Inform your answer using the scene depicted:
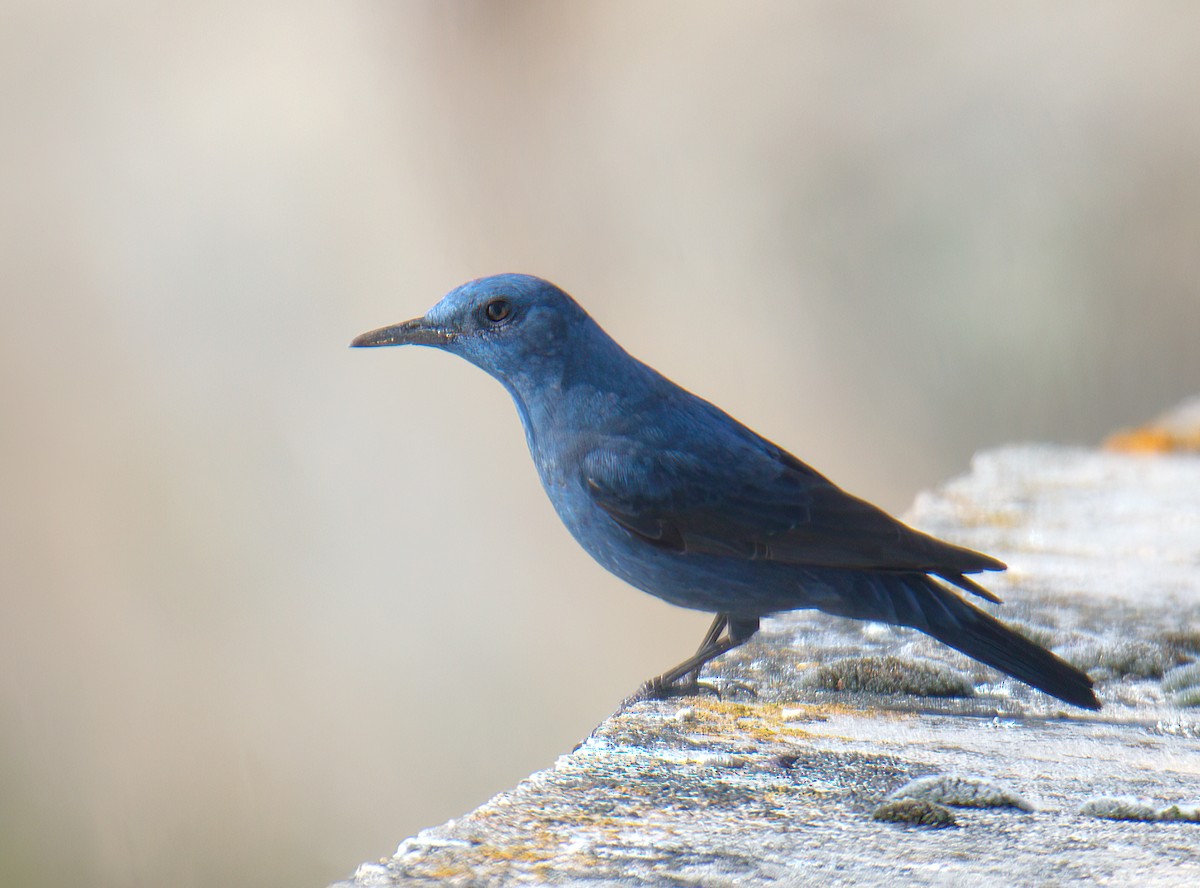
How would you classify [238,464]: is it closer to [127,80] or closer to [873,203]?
[127,80]

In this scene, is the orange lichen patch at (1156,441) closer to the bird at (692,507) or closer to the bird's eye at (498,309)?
the bird at (692,507)

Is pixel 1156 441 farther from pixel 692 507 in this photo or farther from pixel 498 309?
pixel 498 309

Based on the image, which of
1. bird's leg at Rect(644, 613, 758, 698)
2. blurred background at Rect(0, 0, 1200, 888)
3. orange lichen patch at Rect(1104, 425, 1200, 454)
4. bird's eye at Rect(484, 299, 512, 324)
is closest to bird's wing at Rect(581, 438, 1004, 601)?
bird's leg at Rect(644, 613, 758, 698)

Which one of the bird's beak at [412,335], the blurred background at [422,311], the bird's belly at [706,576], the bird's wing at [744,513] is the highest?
the blurred background at [422,311]

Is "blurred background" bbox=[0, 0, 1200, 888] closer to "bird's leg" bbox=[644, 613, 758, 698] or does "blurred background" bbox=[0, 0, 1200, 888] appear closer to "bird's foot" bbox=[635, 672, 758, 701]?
"bird's leg" bbox=[644, 613, 758, 698]

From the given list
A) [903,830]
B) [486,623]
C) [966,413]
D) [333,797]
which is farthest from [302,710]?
[903,830]

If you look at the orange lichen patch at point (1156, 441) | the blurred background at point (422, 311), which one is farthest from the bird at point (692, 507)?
the blurred background at point (422, 311)

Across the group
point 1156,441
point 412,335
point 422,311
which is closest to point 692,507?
point 412,335
